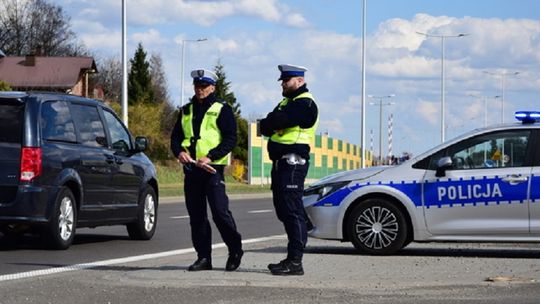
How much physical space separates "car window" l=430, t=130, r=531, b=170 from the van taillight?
443 centimetres

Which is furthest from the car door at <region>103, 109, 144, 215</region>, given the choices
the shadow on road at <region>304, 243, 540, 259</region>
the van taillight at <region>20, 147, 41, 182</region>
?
the shadow on road at <region>304, 243, 540, 259</region>

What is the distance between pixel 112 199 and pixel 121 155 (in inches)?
24.8

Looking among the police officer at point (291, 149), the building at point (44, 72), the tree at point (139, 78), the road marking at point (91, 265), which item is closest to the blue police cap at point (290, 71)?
the police officer at point (291, 149)

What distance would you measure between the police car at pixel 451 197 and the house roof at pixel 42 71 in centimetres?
7911

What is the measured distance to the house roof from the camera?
91.5 meters

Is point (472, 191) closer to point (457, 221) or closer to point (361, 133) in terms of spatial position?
point (457, 221)

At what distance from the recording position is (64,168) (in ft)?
48.1

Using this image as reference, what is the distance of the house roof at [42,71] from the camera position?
300ft

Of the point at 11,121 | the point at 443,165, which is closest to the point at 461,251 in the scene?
the point at 443,165

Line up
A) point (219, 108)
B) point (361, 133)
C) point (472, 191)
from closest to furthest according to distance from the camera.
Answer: point (219, 108) → point (472, 191) → point (361, 133)

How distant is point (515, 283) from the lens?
10719mm

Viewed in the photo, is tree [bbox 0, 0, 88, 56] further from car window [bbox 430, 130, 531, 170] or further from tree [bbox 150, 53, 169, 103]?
car window [bbox 430, 130, 531, 170]

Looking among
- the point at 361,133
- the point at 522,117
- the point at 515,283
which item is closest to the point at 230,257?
the point at 515,283

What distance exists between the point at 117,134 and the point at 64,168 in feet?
6.51
